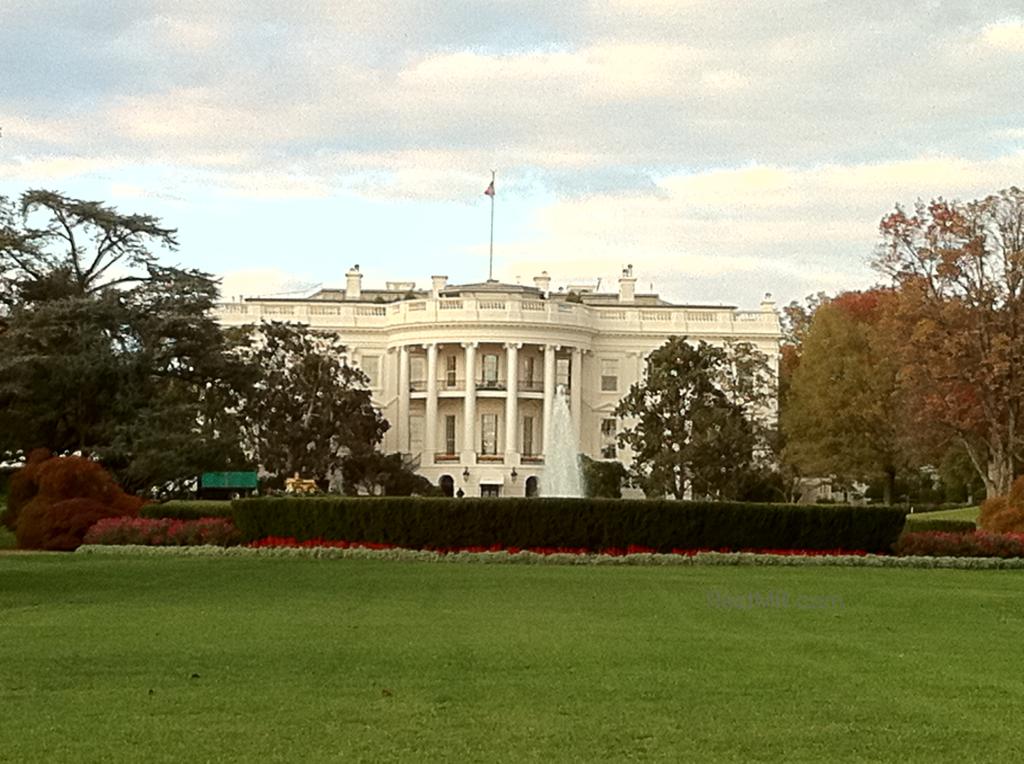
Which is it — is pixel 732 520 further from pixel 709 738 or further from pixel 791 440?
pixel 791 440

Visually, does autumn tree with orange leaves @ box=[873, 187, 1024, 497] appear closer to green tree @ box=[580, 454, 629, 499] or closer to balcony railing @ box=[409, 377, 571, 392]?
green tree @ box=[580, 454, 629, 499]

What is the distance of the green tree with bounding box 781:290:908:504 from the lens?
67188 mm

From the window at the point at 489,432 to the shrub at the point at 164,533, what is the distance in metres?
50.5

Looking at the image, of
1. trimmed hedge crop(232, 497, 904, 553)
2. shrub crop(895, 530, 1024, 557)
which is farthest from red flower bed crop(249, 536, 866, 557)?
shrub crop(895, 530, 1024, 557)

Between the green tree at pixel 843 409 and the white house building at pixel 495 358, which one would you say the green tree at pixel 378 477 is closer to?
the white house building at pixel 495 358

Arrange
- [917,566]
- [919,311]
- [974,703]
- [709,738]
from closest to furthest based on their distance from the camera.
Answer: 1. [709,738]
2. [974,703]
3. [917,566]
4. [919,311]

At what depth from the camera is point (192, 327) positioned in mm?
44219

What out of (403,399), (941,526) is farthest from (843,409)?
(941,526)

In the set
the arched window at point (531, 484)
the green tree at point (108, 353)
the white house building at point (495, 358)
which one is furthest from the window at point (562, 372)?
the green tree at point (108, 353)

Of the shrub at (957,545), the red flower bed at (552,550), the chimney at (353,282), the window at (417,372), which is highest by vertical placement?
the chimney at (353,282)

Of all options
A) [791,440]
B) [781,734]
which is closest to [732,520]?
[781,734]

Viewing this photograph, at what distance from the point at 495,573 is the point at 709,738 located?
16.4 metres

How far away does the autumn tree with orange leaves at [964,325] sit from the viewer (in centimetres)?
5150

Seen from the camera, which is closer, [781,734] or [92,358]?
[781,734]
